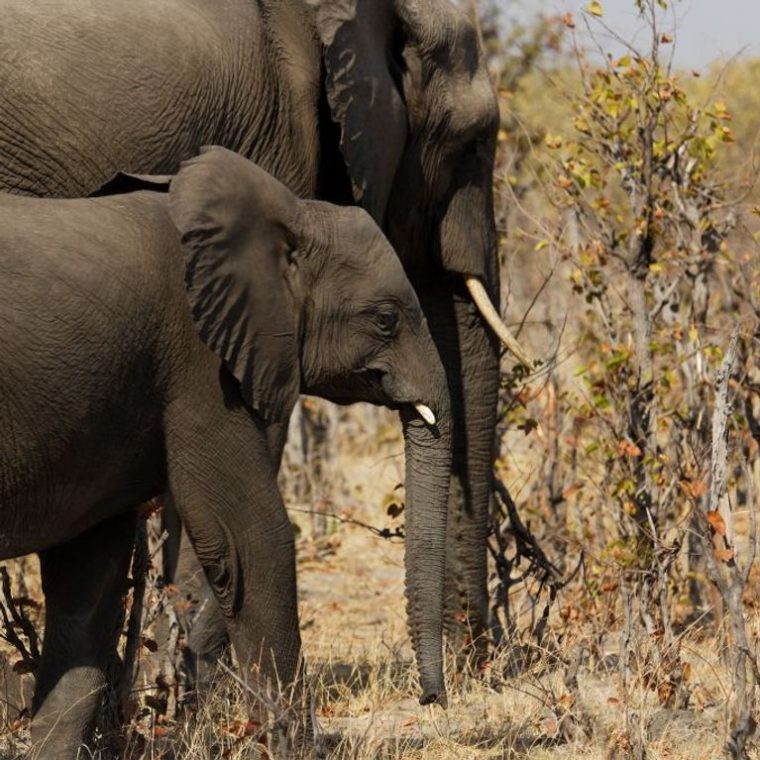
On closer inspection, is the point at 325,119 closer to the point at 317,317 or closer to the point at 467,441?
the point at 467,441

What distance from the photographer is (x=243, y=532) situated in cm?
497

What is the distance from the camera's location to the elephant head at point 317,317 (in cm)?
482

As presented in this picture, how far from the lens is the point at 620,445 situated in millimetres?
6781

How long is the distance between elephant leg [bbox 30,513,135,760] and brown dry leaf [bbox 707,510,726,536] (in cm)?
157

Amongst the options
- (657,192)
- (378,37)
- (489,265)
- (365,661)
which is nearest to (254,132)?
(378,37)

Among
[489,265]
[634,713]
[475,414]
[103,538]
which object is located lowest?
[634,713]

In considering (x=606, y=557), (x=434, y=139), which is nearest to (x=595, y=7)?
(x=434, y=139)

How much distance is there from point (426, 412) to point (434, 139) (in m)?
1.78

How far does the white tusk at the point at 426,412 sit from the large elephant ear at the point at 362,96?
129 cm

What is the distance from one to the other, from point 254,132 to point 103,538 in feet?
5.70

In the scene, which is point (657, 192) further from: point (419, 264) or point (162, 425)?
point (162, 425)

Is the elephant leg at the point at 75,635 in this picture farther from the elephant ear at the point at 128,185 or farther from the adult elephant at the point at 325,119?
the adult elephant at the point at 325,119

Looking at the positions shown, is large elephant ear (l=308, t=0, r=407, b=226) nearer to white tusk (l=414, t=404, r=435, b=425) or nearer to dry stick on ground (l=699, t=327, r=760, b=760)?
white tusk (l=414, t=404, r=435, b=425)

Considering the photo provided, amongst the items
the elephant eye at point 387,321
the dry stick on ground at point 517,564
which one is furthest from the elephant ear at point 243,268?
the dry stick on ground at point 517,564
